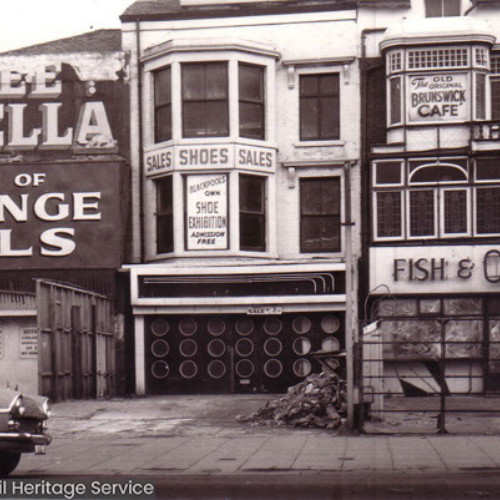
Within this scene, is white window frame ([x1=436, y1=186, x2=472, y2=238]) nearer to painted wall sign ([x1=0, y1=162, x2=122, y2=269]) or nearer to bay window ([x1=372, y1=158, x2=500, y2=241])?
bay window ([x1=372, y1=158, x2=500, y2=241])

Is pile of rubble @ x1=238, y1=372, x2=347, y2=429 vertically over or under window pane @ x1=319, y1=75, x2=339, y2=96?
under

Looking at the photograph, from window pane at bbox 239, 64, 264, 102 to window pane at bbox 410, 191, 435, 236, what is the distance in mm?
5003

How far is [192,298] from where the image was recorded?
30.1m

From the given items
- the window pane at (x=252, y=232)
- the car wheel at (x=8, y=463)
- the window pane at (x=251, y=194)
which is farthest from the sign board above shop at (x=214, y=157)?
the car wheel at (x=8, y=463)

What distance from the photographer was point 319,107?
103ft

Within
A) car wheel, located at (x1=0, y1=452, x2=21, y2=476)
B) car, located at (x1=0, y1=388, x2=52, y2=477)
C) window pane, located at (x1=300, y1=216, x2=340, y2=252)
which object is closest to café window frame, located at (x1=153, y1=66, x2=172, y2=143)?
window pane, located at (x1=300, y1=216, x2=340, y2=252)

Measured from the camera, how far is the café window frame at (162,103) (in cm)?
3109

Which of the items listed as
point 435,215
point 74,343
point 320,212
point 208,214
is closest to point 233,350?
point 208,214

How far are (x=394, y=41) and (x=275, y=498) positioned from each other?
20.4 meters

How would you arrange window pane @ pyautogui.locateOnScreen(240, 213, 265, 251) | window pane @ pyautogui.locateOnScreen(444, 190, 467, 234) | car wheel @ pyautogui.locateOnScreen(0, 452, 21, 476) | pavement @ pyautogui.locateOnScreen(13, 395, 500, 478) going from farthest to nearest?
1. window pane @ pyautogui.locateOnScreen(240, 213, 265, 251)
2. window pane @ pyautogui.locateOnScreen(444, 190, 467, 234)
3. pavement @ pyautogui.locateOnScreen(13, 395, 500, 478)
4. car wheel @ pyautogui.locateOnScreen(0, 452, 21, 476)

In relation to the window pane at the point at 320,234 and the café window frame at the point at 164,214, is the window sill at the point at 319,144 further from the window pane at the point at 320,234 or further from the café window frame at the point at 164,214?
the café window frame at the point at 164,214

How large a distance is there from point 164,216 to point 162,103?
3.11 metres

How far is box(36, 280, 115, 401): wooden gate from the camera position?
83.6 ft

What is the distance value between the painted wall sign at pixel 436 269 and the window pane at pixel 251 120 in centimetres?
453
